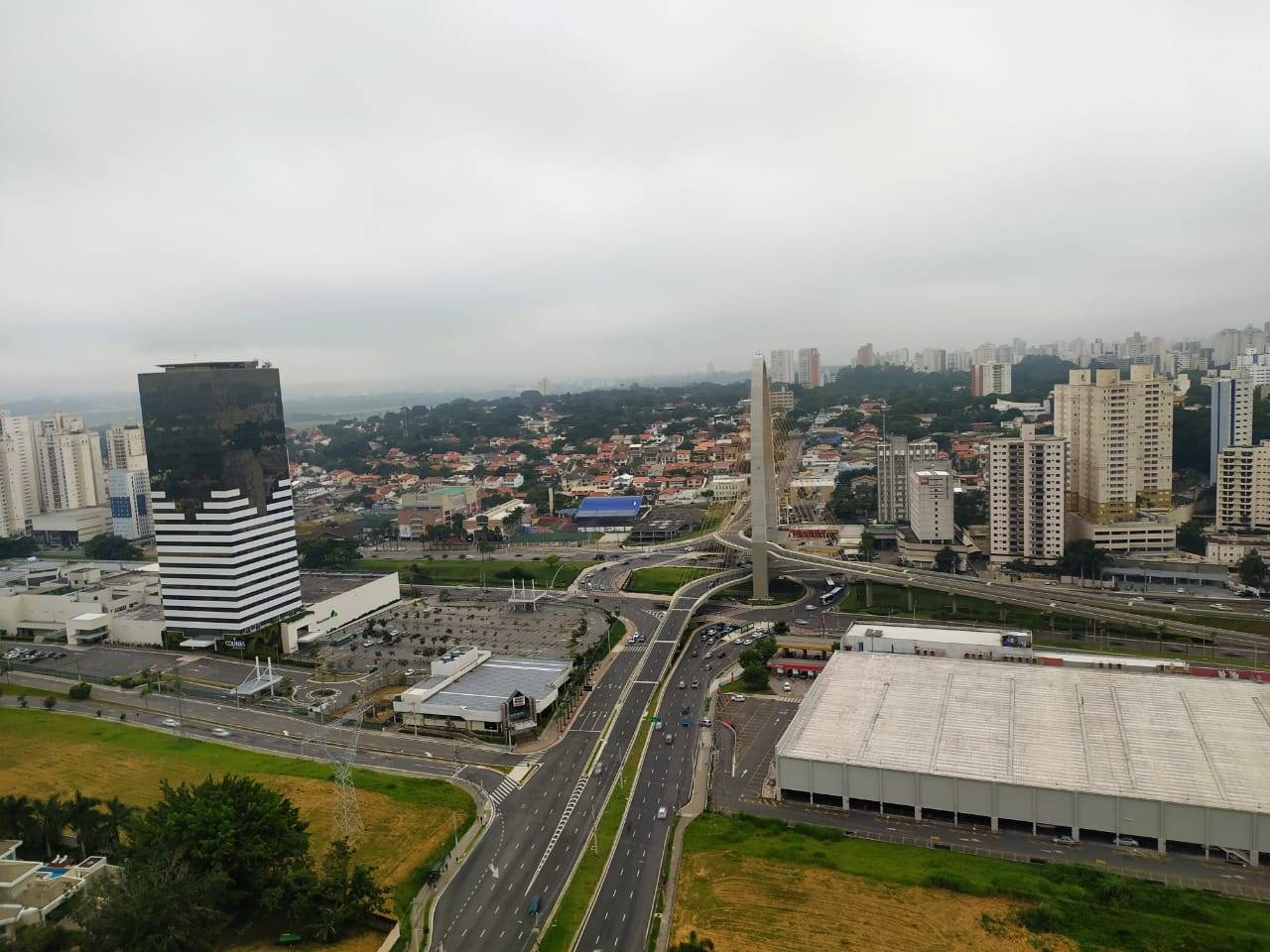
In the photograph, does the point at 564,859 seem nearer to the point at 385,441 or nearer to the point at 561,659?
the point at 561,659

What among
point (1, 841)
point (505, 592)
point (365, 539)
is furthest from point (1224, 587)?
→ point (365, 539)

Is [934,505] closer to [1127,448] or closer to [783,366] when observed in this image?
[1127,448]

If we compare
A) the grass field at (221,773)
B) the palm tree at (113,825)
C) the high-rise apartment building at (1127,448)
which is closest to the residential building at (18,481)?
the grass field at (221,773)

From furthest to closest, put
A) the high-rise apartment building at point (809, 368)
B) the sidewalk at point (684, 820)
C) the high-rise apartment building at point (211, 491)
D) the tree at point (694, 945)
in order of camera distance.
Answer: the high-rise apartment building at point (809, 368), the high-rise apartment building at point (211, 491), the sidewalk at point (684, 820), the tree at point (694, 945)

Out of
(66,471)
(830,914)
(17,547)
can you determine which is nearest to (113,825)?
(830,914)

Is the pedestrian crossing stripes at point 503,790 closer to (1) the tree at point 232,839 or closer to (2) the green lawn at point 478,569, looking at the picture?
(1) the tree at point 232,839

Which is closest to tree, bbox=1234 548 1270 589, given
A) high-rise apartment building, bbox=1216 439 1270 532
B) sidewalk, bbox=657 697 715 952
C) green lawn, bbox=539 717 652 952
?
high-rise apartment building, bbox=1216 439 1270 532
